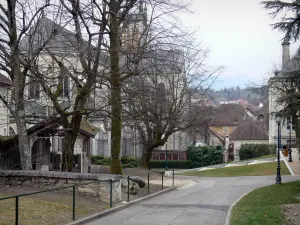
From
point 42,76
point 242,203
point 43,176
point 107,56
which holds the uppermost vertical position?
point 107,56

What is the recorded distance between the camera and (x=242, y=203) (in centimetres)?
1870

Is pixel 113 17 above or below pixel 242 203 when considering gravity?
above

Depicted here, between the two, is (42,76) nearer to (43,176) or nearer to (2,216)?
(43,176)

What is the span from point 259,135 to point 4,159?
6165 cm

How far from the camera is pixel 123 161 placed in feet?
157

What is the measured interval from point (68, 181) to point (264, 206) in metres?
7.35

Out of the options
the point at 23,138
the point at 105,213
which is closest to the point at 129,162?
the point at 23,138

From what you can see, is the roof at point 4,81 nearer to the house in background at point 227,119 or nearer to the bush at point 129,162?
the bush at point 129,162

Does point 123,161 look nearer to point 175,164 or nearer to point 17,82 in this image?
point 175,164

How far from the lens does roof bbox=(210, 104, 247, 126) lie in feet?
334

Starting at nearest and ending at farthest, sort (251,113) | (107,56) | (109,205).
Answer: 1. (109,205)
2. (107,56)
3. (251,113)

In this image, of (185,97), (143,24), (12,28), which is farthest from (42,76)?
(185,97)

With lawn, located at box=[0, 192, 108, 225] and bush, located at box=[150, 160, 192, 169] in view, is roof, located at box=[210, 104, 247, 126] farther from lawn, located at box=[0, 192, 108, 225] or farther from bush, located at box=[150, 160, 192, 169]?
lawn, located at box=[0, 192, 108, 225]

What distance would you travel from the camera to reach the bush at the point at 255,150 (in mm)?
67000
